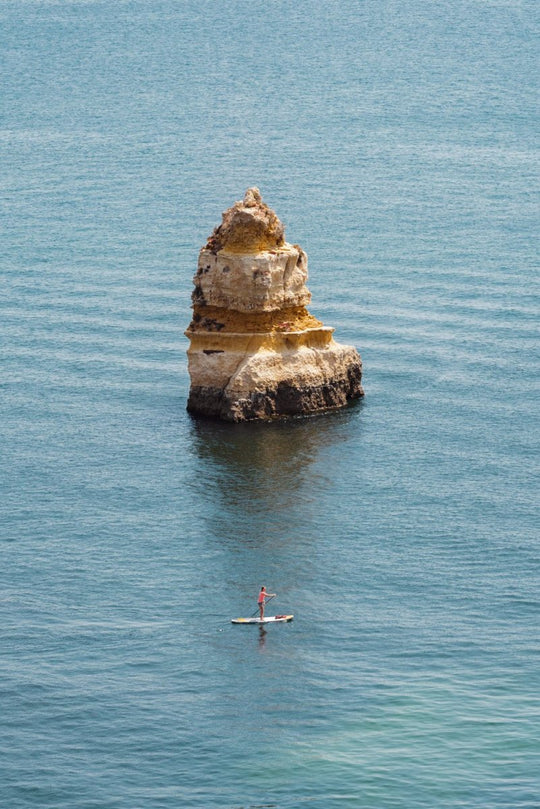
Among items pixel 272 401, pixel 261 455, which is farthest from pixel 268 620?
pixel 272 401

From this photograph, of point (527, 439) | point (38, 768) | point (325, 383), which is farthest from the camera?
point (325, 383)

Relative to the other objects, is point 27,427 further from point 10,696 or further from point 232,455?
point 10,696

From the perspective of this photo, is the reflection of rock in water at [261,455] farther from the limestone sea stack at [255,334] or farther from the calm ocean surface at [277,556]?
the limestone sea stack at [255,334]

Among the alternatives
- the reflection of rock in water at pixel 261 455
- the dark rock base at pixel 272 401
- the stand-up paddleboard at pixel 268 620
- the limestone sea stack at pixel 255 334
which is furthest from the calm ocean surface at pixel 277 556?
the limestone sea stack at pixel 255 334

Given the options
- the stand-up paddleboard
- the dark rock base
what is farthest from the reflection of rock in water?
the stand-up paddleboard

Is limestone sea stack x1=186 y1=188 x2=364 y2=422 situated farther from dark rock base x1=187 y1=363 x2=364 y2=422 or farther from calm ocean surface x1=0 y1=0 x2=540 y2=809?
calm ocean surface x1=0 y1=0 x2=540 y2=809

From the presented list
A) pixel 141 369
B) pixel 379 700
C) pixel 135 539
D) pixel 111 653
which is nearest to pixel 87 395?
pixel 141 369

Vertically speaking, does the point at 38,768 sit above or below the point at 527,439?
below
